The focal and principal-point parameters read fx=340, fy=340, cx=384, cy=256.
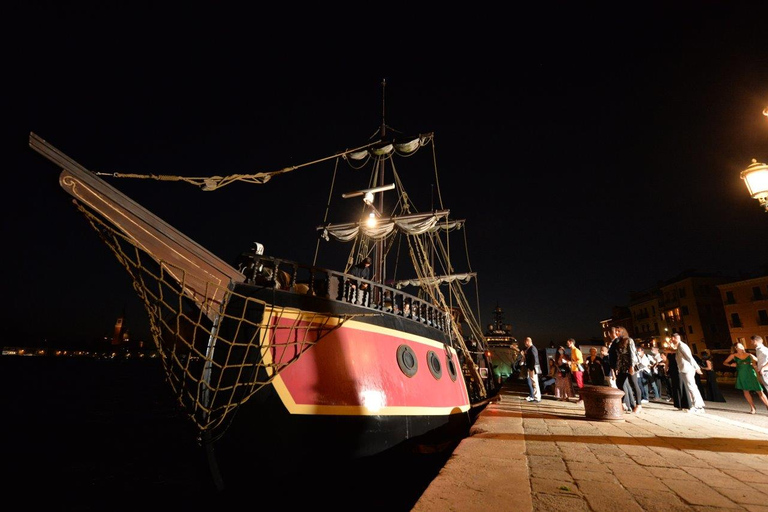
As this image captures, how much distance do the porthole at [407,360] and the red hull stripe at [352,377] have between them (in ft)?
0.27

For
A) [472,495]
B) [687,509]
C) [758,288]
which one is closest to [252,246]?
[472,495]

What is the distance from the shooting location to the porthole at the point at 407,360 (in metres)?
6.45

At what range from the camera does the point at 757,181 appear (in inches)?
175

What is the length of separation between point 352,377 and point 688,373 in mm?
6974

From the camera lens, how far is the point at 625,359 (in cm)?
659

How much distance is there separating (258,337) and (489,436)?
136 inches

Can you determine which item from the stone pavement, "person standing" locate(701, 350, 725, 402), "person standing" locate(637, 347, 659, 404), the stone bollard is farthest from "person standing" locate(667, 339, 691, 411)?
"person standing" locate(701, 350, 725, 402)

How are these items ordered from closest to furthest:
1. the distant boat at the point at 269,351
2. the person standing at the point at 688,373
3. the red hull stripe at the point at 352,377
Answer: the distant boat at the point at 269,351, the red hull stripe at the point at 352,377, the person standing at the point at 688,373

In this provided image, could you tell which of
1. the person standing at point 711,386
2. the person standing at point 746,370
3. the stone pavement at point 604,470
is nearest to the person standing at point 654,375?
the person standing at point 711,386

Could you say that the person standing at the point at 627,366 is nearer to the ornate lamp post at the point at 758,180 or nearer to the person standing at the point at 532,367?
the person standing at the point at 532,367

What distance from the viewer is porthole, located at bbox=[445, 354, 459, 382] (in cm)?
876

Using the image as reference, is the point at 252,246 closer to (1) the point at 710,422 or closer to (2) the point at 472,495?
(2) the point at 472,495

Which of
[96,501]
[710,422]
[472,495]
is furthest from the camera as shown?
[96,501]

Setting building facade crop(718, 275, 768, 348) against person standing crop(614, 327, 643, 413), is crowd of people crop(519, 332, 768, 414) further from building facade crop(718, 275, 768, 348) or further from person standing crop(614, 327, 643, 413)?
building facade crop(718, 275, 768, 348)
